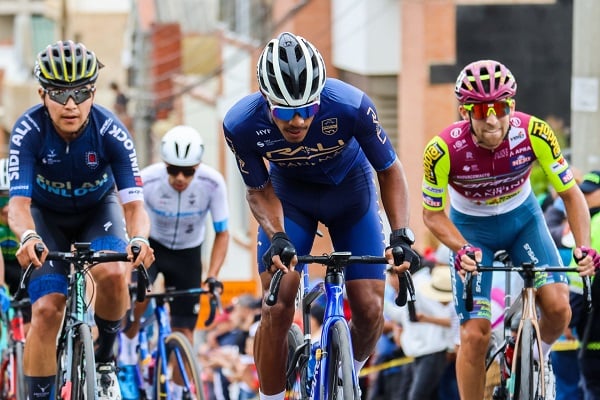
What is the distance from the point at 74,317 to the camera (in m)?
8.91

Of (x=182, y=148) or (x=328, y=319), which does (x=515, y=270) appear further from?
(x=182, y=148)

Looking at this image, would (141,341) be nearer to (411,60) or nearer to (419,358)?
(419,358)

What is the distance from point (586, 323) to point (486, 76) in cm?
257

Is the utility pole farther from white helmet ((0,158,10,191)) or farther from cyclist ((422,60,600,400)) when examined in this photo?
white helmet ((0,158,10,191))

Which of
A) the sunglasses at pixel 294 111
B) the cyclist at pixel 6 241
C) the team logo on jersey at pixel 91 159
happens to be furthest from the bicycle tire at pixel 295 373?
the cyclist at pixel 6 241

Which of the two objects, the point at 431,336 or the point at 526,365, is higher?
the point at 526,365

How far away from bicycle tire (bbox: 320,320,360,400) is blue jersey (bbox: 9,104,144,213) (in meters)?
1.90

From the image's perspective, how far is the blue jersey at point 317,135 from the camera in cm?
813

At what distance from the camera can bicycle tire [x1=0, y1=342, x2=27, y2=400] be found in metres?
11.1

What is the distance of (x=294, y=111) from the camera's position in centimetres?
782

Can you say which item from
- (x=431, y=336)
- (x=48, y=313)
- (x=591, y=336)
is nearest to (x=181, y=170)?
(x=48, y=313)

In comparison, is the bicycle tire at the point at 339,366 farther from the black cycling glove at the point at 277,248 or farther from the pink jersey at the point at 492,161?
the pink jersey at the point at 492,161

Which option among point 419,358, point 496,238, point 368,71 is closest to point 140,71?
point 368,71

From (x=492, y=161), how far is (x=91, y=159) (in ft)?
8.48
